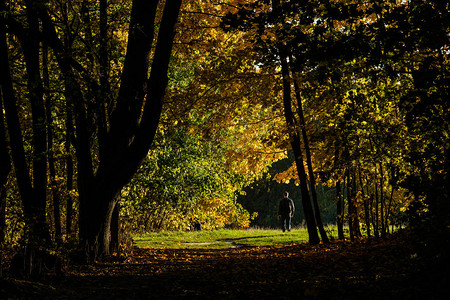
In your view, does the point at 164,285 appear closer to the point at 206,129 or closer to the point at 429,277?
the point at 429,277

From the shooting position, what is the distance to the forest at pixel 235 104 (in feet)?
14.3

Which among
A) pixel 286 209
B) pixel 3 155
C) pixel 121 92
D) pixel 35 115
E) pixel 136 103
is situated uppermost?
pixel 121 92

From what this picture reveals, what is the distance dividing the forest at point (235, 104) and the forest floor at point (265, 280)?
0.68ft

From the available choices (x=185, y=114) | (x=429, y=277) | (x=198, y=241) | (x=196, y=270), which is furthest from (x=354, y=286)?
(x=198, y=241)

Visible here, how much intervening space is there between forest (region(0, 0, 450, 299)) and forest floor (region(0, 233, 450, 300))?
0.68 ft

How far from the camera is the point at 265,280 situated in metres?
5.80

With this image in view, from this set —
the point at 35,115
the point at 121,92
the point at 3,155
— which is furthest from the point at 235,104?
the point at 3,155

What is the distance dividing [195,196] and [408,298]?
1539cm

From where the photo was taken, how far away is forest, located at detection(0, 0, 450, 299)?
14.3 ft

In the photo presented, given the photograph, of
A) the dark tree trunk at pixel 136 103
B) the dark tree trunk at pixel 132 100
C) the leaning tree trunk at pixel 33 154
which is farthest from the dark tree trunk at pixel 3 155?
the dark tree trunk at pixel 136 103

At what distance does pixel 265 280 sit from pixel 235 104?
656cm

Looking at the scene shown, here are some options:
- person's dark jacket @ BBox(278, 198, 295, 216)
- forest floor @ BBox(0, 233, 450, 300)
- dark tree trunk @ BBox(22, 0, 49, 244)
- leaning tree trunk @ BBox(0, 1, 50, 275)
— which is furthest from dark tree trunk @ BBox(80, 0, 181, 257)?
person's dark jacket @ BBox(278, 198, 295, 216)

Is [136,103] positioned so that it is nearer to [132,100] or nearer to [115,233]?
[132,100]

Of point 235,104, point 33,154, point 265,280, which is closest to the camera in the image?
point 265,280
